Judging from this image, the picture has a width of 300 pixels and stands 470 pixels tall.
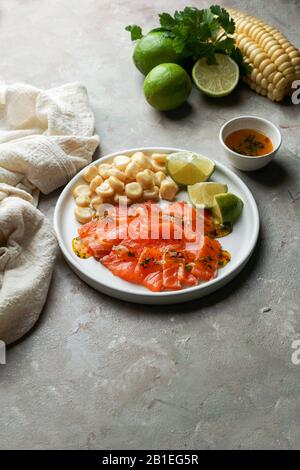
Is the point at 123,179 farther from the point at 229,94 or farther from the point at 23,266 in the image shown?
the point at 229,94

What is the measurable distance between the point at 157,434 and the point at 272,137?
1.06m

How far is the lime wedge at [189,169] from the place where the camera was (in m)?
1.85

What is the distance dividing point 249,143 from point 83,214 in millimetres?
618

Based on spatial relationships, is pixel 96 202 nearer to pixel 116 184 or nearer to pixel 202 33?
pixel 116 184

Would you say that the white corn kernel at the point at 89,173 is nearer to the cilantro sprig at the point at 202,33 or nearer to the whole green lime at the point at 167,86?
the whole green lime at the point at 167,86

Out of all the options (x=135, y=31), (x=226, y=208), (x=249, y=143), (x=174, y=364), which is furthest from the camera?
(x=135, y=31)

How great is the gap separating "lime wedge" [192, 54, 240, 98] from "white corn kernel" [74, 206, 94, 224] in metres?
0.72

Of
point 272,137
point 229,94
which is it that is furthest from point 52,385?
point 229,94

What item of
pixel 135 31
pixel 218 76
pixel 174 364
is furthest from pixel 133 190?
pixel 135 31

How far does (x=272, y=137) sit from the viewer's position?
1972mm

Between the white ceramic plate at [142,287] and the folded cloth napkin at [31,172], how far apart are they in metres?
0.07

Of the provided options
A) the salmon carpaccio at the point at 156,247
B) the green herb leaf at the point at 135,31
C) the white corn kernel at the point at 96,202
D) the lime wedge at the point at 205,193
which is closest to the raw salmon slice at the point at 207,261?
the salmon carpaccio at the point at 156,247

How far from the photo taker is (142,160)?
6.16 ft

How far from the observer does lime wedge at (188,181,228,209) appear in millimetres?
1798
